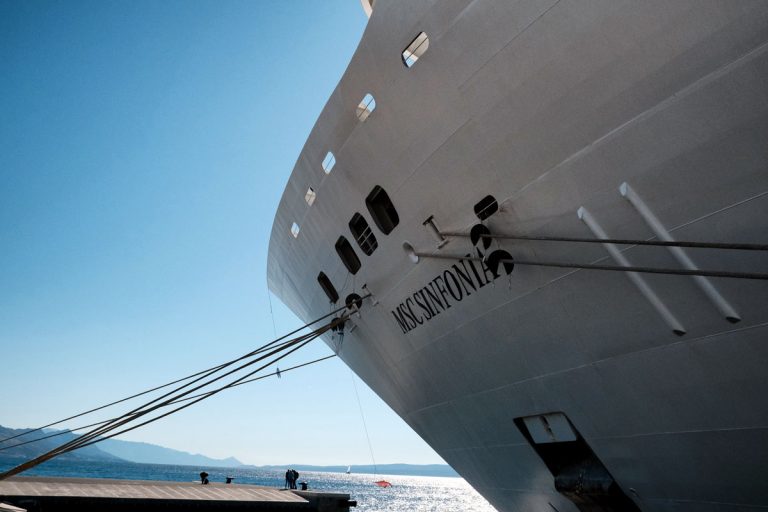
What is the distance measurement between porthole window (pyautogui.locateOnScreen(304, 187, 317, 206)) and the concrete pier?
7.21 meters

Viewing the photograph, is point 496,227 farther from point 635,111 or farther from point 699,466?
point 699,466

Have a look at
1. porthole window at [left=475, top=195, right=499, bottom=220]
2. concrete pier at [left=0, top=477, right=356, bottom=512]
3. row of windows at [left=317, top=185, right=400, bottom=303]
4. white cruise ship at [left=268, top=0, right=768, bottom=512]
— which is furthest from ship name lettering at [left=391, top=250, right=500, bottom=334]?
concrete pier at [left=0, top=477, right=356, bottom=512]

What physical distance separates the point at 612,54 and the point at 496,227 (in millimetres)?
2054

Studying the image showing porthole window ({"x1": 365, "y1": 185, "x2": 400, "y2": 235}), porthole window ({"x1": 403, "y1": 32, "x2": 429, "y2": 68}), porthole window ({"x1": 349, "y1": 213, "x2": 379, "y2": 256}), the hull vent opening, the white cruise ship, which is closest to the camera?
the white cruise ship

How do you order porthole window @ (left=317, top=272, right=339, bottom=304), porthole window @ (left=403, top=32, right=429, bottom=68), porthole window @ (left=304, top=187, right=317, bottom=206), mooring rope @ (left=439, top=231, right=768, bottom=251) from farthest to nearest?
porthole window @ (left=317, top=272, right=339, bottom=304) < porthole window @ (left=304, top=187, right=317, bottom=206) < porthole window @ (left=403, top=32, right=429, bottom=68) < mooring rope @ (left=439, top=231, right=768, bottom=251)

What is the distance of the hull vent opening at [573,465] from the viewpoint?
6602 millimetres

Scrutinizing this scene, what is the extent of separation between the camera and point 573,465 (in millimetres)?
7266

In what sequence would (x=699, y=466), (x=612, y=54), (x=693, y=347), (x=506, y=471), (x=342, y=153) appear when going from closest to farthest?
(x=612, y=54) → (x=693, y=347) → (x=699, y=466) → (x=342, y=153) → (x=506, y=471)

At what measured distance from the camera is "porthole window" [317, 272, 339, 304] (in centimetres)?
1029

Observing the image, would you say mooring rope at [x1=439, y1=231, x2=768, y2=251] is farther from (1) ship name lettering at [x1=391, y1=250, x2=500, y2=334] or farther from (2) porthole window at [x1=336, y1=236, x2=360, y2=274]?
(2) porthole window at [x1=336, y1=236, x2=360, y2=274]

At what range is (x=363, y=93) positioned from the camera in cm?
685

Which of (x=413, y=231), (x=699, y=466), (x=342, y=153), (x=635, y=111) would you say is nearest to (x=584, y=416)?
(x=699, y=466)

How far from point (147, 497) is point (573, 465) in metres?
8.77

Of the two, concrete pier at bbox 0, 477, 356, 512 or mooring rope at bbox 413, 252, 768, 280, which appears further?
concrete pier at bbox 0, 477, 356, 512
